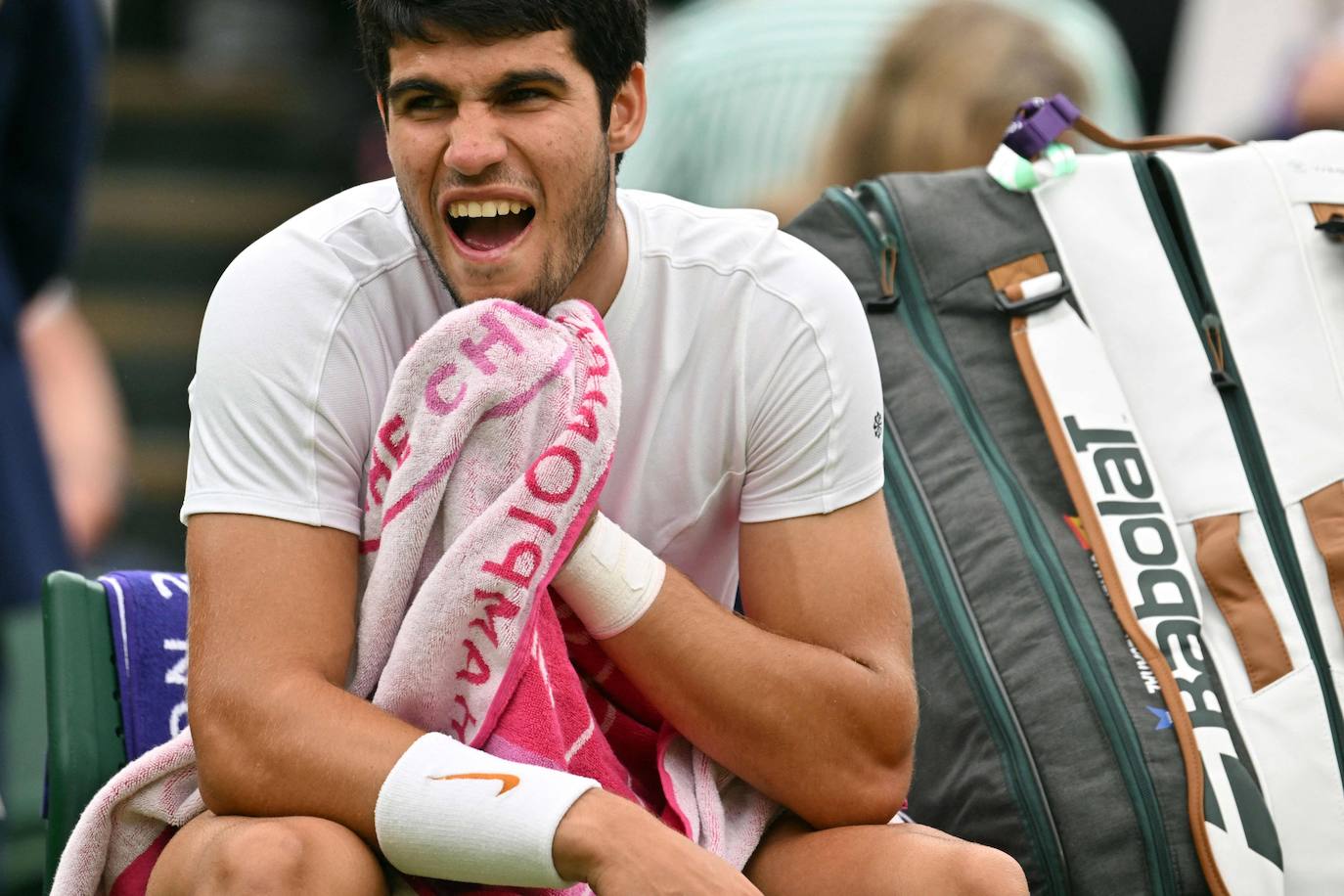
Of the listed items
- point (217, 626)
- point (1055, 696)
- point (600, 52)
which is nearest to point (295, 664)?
point (217, 626)

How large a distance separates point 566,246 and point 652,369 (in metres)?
0.18

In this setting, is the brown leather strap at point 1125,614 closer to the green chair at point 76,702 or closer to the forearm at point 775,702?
the forearm at point 775,702

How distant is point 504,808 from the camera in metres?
2.04

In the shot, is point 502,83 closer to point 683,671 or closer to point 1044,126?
point 683,671

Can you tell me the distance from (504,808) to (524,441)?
0.38m

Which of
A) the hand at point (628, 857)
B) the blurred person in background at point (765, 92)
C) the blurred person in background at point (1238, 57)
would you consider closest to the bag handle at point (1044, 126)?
the blurred person in background at point (765, 92)

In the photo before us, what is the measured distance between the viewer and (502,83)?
2271 mm

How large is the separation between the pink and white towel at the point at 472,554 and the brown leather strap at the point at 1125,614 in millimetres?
729

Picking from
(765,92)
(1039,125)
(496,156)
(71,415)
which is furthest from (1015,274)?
(71,415)

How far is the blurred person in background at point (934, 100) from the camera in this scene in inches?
145

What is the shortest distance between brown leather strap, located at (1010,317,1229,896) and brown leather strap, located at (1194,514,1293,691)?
13 centimetres

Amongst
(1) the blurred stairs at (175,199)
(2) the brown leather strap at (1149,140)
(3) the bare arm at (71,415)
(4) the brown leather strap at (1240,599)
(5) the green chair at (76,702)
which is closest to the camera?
(5) the green chair at (76,702)

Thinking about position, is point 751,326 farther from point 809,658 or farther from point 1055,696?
point 1055,696

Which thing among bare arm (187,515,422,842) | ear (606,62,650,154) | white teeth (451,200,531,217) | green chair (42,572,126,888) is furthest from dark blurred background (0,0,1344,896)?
bare arm (187,515,422,842)
